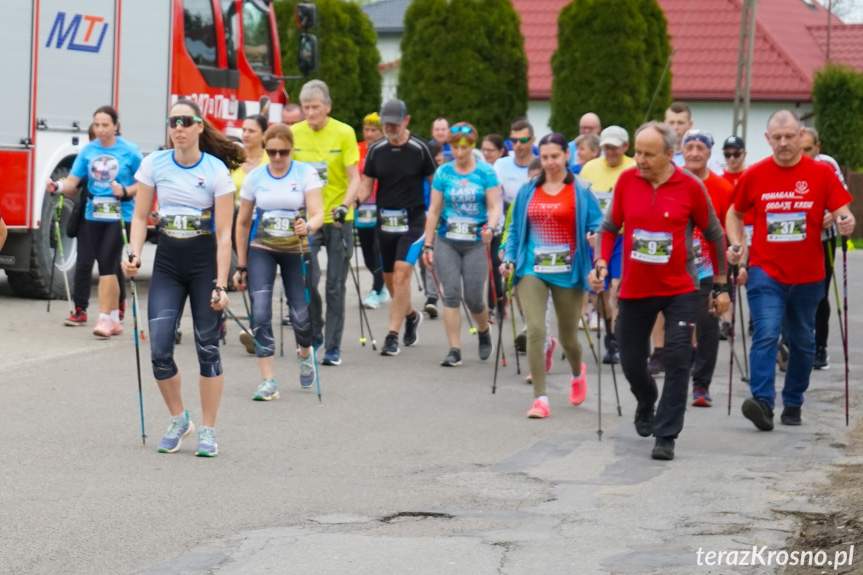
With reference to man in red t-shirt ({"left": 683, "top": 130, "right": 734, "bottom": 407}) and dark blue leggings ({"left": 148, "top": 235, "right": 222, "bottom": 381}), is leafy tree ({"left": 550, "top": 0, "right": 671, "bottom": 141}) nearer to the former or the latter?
man in red t-shirt ({"left": 683, "top": 130, "right": 734, "bottom": 407})

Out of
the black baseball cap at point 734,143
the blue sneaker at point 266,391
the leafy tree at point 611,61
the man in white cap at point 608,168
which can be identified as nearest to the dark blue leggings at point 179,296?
the blue sneaker at point 266,391

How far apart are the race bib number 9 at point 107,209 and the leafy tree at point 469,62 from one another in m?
19.7

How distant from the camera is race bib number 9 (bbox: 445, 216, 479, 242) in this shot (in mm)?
11625

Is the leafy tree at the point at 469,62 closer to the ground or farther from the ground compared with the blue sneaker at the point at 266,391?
farther from the ground

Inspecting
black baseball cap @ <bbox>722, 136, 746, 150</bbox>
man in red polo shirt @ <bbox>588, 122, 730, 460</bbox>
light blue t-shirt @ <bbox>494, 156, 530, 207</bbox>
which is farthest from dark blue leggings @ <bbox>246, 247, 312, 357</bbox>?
light blue t-shirt @ <bbox>494, 156, 530, 207</bbox>

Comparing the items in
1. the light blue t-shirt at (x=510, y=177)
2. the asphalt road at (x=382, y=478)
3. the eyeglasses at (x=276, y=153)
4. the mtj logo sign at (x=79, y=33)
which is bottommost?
the asphalt road at (x=382, y=478)

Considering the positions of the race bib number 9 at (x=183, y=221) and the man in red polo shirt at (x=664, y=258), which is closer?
the race bib number 9 at (x=183, y=221)

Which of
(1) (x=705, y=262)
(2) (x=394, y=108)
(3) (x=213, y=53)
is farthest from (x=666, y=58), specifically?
(1) (x=705, y=262)

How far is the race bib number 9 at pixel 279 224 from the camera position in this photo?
1018cm

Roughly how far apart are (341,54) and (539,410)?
981 inches

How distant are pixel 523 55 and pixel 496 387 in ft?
72.8

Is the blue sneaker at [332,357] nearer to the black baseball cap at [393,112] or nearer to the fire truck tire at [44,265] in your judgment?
the black baseball cap at [393,112]

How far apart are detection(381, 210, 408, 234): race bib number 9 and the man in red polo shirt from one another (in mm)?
4048

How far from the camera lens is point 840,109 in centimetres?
3528
